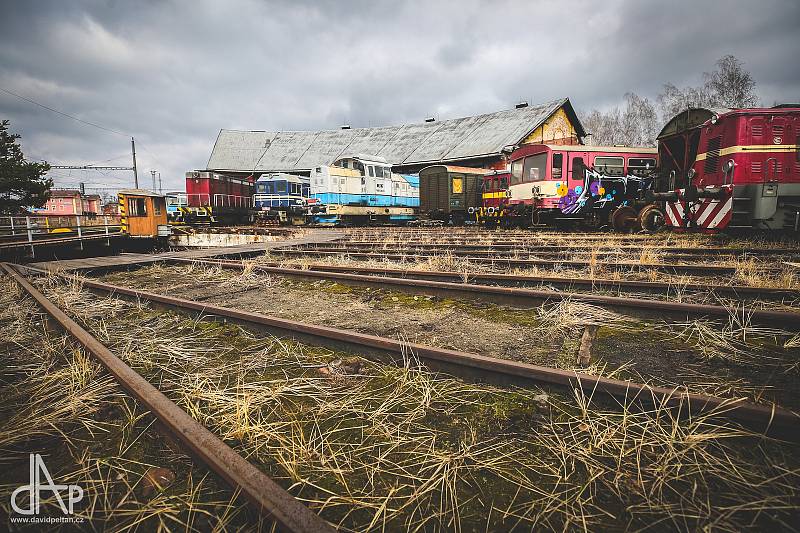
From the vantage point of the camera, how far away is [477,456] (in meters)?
1.33

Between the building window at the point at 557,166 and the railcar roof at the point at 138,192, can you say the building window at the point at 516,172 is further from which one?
the railcar roof at the point at 138,192

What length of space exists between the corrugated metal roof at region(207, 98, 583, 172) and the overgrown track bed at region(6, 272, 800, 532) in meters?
28.4

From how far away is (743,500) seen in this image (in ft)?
3.44

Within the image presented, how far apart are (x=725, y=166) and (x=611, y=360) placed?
9.15 metres

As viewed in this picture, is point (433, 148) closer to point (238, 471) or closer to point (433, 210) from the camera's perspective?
point (433, 210)

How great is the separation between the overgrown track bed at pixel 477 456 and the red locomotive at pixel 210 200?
22.7 meters

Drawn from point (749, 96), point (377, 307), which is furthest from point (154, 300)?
point (749, 96)

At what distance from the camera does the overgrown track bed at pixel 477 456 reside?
1.06m

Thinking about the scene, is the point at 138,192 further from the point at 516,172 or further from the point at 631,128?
the point at 631,128

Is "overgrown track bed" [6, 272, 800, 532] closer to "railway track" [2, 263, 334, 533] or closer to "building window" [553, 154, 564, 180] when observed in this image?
"railway track" [2, 263, 334, 533]

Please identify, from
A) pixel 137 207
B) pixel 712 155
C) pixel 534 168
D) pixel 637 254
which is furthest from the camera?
pixel 534 168

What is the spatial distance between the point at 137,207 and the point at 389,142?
1108 inches

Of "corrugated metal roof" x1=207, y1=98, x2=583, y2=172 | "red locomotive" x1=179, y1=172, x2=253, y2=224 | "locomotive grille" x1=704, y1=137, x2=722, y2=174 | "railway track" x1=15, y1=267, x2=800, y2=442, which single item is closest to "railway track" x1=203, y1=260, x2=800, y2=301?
"railway track" x1=15, y1=267, x2=800, y2=442

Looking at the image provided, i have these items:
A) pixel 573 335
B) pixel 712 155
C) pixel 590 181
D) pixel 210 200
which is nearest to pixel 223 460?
pixel 573 335
